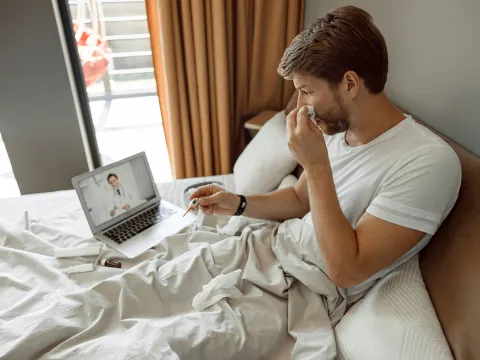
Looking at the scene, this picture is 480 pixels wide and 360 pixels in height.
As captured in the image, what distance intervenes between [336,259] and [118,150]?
2353 millimetres

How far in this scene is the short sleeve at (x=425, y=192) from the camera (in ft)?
2.85

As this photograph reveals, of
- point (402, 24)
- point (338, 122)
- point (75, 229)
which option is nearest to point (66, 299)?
point (75, 229)

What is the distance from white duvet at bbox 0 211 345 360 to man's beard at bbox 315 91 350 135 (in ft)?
0.98

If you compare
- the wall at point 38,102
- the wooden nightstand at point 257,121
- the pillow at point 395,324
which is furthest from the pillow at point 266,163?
the wall at point 38,102

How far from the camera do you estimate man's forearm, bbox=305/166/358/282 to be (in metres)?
0.90

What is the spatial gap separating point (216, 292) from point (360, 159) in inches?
20.6

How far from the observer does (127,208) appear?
59.9 inches

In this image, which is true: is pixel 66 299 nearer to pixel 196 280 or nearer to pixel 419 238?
pixel 196 280

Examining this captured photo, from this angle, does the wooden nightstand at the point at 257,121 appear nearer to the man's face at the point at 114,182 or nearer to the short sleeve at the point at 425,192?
the man's face at the point at 114,182

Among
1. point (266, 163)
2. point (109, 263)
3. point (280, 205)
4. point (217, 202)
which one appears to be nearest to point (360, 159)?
point (280, 205)

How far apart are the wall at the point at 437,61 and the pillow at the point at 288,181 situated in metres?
0.46

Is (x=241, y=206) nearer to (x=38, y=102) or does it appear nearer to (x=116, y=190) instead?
(x=116, y=190)

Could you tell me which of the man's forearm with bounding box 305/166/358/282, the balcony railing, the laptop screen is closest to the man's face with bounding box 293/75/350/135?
the man's forearm with bounding box 305/166/358/282

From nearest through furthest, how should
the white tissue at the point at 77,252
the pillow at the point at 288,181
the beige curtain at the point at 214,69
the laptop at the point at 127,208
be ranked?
the white tissue at the point at 77,252 < the laptop at the point at 127,208 < the pillow at the point at 288,181 < the beige curtain at the point at 214,69
